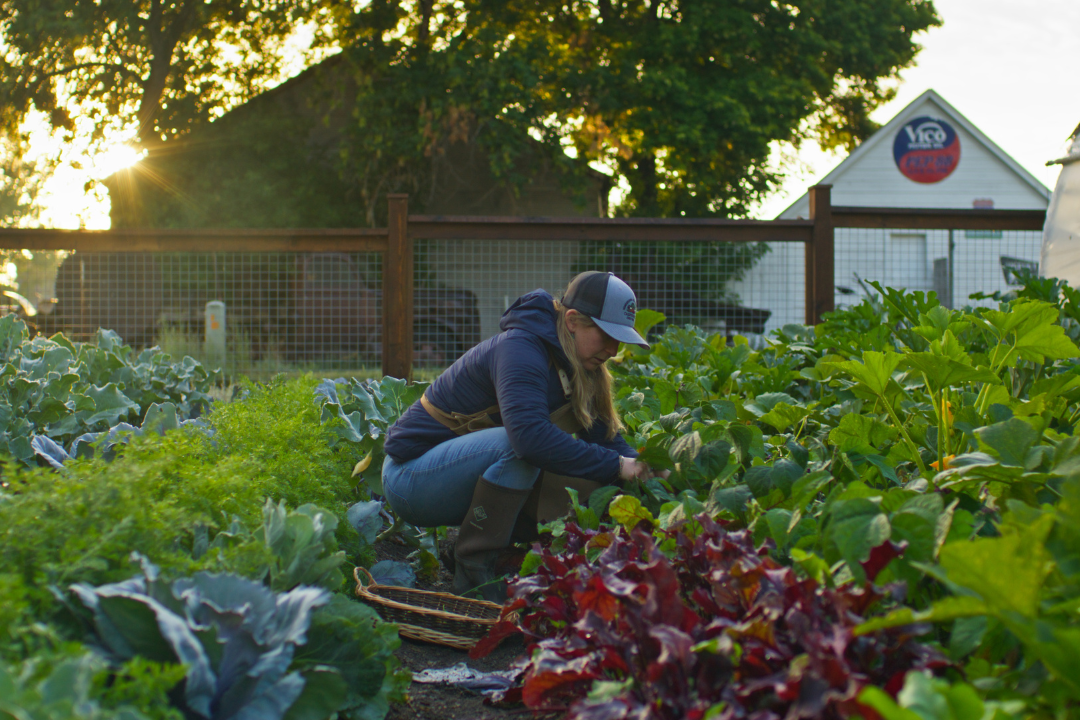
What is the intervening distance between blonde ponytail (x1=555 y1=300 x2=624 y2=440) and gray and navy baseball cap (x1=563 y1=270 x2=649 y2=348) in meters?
0.05

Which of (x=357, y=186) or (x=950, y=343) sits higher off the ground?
(x=357, y=186)

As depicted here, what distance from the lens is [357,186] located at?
1778cm

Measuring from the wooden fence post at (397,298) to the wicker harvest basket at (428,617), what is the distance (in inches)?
127

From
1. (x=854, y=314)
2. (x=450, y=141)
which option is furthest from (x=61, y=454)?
(x=450, y=141)

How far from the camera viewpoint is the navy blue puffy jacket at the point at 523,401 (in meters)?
2.63

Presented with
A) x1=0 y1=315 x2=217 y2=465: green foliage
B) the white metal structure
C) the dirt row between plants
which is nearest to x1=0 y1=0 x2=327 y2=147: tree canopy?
x1=0 y1=315 x2=217 y2=465: green foliage

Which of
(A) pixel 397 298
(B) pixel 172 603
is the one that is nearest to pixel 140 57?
(A) pixel 397 298

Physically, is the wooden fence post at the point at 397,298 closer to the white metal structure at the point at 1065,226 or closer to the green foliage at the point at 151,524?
the green foliage at the point at 151,524

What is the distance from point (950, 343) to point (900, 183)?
66.8ft

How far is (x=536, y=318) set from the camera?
112 inches

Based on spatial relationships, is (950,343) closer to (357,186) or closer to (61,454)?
(61,454)

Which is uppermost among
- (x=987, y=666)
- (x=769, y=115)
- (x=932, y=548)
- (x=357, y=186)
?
(x=769, y=115)

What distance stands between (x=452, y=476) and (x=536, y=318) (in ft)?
2.02

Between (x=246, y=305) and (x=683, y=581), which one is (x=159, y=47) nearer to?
(x=246, y=305)
